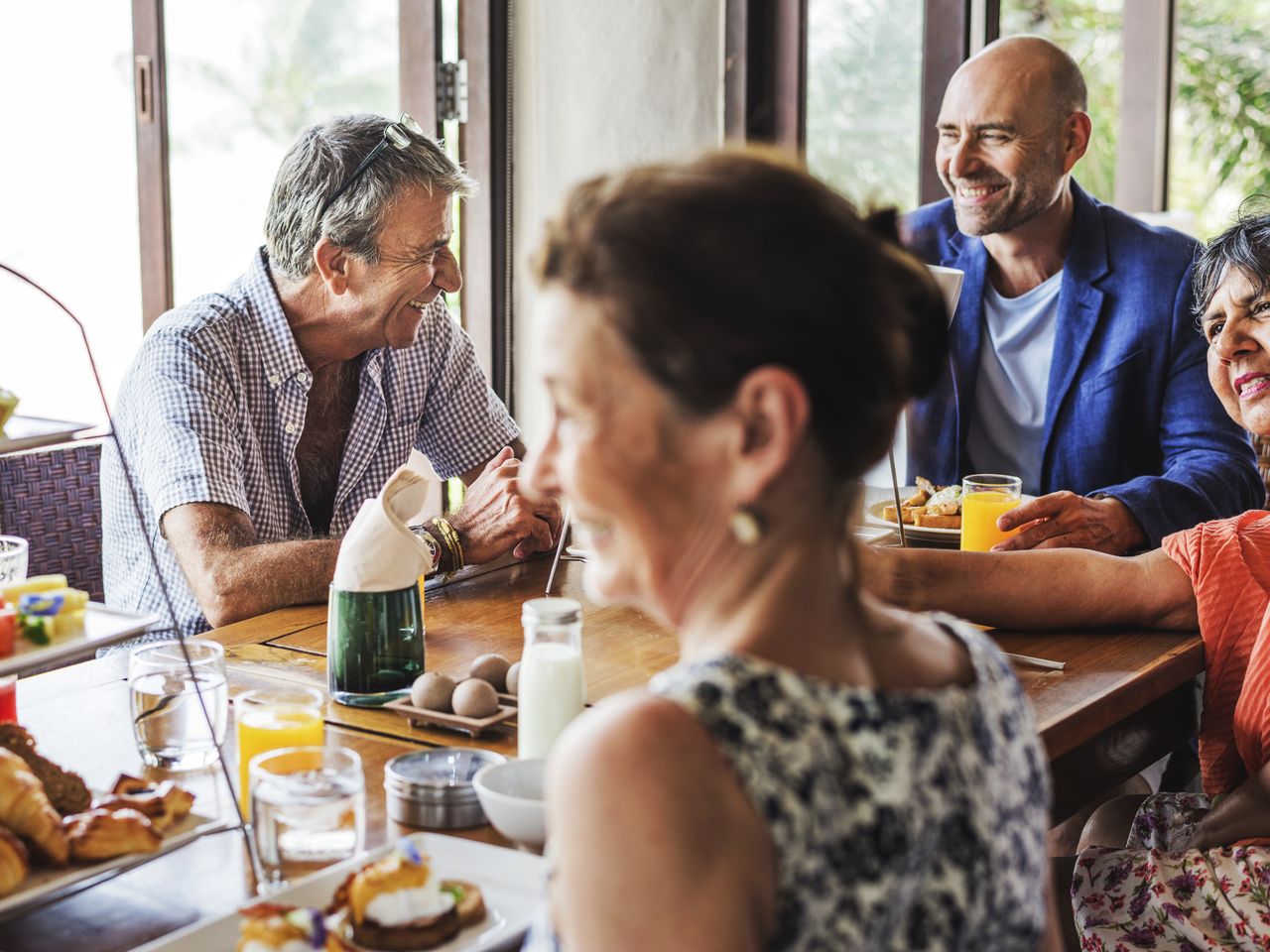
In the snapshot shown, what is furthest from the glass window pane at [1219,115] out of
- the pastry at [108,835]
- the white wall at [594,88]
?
the pastry at [108,835]

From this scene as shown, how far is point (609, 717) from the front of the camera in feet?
2.40

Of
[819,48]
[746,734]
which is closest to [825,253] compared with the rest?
[746,734]

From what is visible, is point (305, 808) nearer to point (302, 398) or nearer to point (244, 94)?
point (302, 398)

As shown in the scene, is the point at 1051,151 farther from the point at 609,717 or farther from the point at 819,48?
the point at 609,717

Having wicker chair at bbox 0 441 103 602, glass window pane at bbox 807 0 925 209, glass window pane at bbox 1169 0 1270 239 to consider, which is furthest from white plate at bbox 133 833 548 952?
glass window pane at bbox 1169 0 1270 239

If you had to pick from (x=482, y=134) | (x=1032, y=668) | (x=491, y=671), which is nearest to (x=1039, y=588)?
(x=1032, y=668)

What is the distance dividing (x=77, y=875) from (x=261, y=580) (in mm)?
968

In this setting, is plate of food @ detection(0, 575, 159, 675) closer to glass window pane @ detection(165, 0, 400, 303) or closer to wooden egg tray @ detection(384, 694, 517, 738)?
wooden egg tray @ detection(384, 694, 517, 738)

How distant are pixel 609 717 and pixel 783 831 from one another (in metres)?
0.11

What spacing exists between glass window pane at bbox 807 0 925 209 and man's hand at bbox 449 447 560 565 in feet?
7.12

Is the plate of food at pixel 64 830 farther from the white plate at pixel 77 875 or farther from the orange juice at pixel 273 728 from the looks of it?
the orange juice at pixel 273 728

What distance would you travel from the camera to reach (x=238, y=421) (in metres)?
2.40

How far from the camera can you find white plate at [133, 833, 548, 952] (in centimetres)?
107

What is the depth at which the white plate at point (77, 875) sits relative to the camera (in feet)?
3.58
